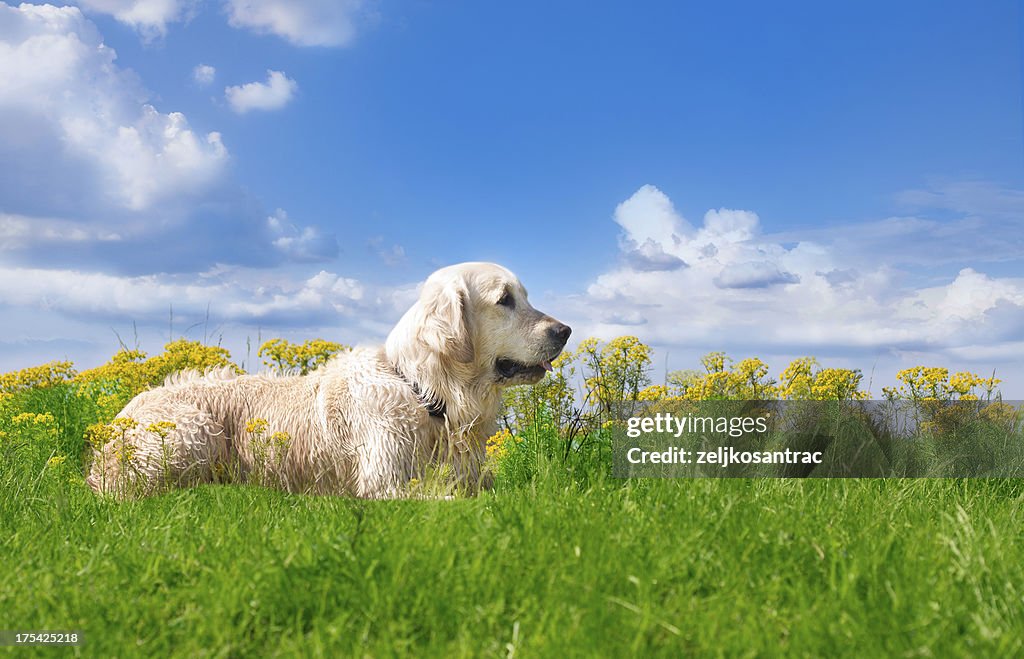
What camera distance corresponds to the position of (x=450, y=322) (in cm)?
563

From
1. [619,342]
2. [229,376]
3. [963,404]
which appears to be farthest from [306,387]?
[963,404]

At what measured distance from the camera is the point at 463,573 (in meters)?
3.02

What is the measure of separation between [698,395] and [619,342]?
738mm

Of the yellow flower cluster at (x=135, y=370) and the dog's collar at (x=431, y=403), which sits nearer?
the dog's collar at (x=431, y=403)

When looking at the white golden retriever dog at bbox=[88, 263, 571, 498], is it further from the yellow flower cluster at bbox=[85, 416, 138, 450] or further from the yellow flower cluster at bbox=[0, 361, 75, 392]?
the yellow flower cluster at bbox=[0, 361, 75, 392]

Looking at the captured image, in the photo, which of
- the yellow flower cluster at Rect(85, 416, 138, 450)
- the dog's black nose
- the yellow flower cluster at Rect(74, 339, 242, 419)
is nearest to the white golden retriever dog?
the dog's black nose

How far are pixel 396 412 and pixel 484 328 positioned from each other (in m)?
0.85

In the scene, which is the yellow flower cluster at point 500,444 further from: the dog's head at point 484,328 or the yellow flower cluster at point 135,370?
the yellow flower cluster at point 135,370

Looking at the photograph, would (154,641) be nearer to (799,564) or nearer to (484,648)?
(484,648)

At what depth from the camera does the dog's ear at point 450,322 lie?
221 inches

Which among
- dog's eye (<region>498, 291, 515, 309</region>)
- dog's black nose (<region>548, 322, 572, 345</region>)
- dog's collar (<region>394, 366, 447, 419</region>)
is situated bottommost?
dog's collar (<region>394, 366, 447, 419</region>)

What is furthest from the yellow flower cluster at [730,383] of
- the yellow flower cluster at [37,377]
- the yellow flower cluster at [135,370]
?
the yellow flower cluster at [37,377]

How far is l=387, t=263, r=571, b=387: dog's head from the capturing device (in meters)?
5.66

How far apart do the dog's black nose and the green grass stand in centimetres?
178
